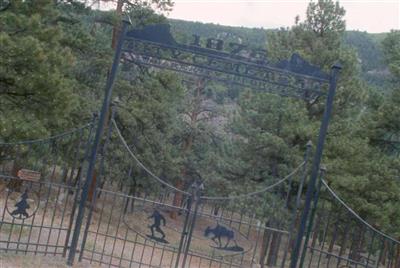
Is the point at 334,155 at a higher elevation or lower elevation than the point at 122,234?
higher

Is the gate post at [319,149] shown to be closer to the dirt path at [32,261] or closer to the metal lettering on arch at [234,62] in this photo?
the metal lettering on arch at [234,62]

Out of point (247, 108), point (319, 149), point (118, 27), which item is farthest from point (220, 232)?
point (118, 27)

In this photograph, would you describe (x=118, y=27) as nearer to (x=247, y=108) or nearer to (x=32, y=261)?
(x=247, y=108)

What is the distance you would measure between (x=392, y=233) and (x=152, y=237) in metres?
9.67

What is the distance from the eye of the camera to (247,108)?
15.9 meters

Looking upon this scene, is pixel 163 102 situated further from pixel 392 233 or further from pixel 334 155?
pixel 392 233

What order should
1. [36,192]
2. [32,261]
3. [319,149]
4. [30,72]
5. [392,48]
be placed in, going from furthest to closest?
[392,48] < [30,72] < [36,192] < [32,261] < [319,149]

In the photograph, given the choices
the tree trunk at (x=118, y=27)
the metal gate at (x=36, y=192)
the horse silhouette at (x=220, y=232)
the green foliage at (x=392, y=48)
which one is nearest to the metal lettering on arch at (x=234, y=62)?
the metal gate at (x=36, y=192)

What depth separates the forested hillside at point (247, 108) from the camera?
34.2 ft

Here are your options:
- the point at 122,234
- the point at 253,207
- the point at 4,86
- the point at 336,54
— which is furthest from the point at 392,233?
the point at 4,86

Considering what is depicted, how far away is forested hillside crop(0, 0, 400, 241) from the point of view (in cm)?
1041

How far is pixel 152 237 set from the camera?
21.8ft

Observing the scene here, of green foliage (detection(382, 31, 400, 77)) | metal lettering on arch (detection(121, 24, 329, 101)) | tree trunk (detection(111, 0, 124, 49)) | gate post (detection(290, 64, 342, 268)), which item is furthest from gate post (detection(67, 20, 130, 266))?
green foliage (detection(382, 31, 400, 77))

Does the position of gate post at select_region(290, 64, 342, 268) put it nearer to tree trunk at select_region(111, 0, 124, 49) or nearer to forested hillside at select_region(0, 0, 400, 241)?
forested hillside at select_region(0, 0, 400, 241)
